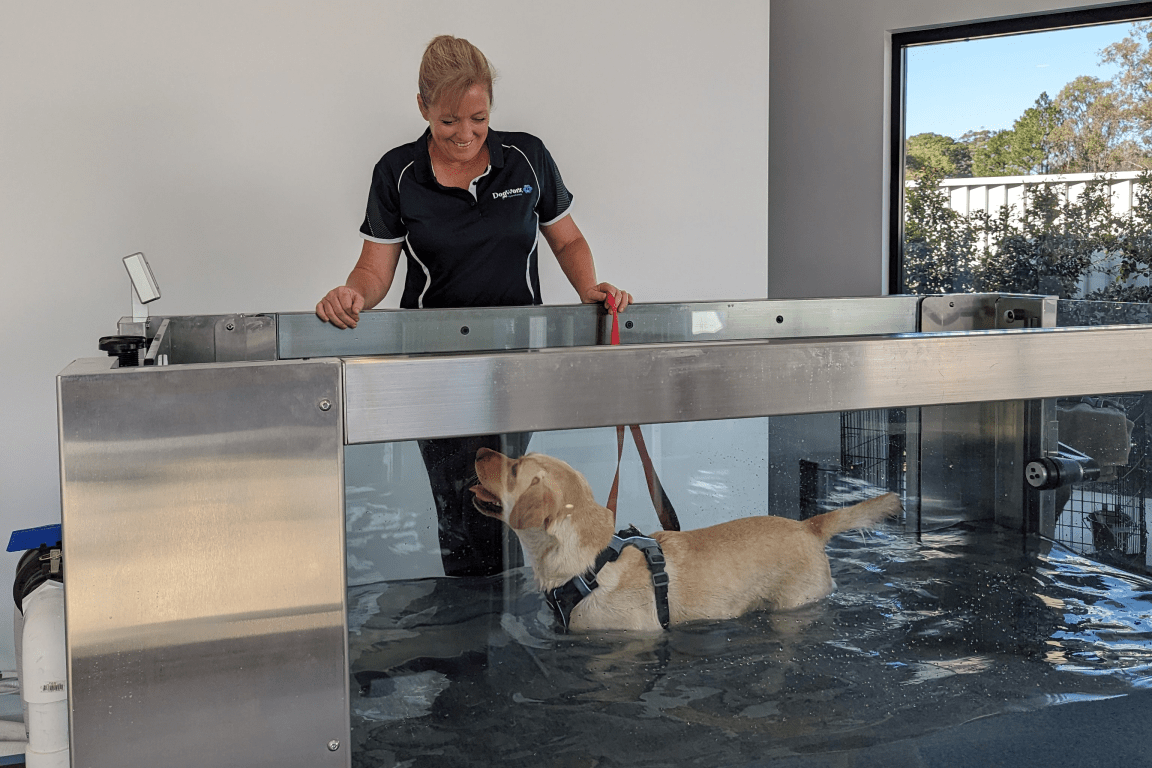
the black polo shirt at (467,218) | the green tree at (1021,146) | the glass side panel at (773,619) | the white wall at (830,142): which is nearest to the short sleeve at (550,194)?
the black polo shirt at (467,218)

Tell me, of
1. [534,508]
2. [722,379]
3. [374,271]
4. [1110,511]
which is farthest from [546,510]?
[374,271]

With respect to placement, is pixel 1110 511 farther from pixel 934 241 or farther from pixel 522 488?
pixel 934 241

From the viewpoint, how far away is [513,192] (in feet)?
6.01

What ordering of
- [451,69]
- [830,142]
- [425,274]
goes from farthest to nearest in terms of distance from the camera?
[830,142] → [425,274] → [451,69]

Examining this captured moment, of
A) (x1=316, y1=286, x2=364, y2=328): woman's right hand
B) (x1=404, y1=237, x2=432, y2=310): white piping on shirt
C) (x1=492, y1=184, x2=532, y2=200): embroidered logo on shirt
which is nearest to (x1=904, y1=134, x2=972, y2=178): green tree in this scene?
(x1=492, y1=184, x2=532, y2=200): embroidered logo on shirt

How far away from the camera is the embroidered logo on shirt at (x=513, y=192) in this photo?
1.83 meters

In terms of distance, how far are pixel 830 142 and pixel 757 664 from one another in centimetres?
330

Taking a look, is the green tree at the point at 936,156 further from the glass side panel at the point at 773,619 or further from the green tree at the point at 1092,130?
the glass side panel at the point at 773,619

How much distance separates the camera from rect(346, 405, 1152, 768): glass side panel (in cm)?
47

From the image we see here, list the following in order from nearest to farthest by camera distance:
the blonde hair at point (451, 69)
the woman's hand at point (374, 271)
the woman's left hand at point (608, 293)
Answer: the woman's left hand at point (608, 293) < the blonde hair at point (451, 69) < the woman's hand at point (374, 271)

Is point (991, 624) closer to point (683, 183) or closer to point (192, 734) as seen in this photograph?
point (192, 734)

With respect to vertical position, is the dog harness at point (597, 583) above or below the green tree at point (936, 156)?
below

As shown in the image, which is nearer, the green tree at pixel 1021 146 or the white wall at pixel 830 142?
the green tree at pixel 1021 146

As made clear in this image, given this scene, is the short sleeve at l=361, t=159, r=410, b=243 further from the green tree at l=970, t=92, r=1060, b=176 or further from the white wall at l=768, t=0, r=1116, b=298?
the green tree at l=970, t=92, r=1060, b=176
